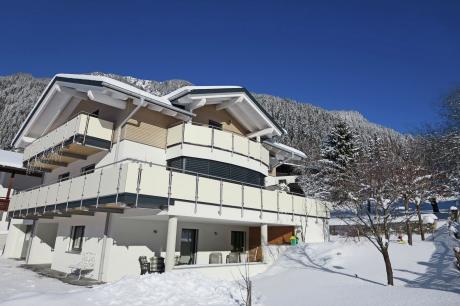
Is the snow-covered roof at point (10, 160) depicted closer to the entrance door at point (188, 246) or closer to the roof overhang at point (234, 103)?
the roof overhang at point (234, 103)

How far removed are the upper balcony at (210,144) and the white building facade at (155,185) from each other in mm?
58

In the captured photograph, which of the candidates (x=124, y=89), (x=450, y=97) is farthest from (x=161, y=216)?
(x=450, y=97)

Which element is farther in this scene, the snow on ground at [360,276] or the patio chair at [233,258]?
the patio chair at [233,258]

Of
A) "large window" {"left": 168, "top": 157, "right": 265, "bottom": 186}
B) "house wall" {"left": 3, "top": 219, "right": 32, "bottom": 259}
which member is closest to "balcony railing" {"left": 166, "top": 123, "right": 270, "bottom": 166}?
"large window" {"left": 168, "top": 157, "right": 265, "bottom": 186}

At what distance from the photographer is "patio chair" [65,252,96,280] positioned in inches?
633

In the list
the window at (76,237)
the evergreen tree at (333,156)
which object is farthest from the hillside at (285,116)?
the window at (76,237)

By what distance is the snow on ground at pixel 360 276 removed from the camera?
33.4 ft

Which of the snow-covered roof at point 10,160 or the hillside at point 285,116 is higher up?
the hillside at point 285,116

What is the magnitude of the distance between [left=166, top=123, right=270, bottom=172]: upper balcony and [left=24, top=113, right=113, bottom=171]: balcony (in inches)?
137

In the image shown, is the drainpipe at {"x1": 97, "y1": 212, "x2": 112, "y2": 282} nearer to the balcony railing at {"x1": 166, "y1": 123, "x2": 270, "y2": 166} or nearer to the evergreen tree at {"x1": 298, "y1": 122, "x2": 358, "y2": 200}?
the balcony railing at {"x1": 166, "y1": 123, "x2": 270, "y2": 166}

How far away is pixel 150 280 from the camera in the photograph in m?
12.1

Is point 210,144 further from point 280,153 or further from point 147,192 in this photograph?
point 280,153

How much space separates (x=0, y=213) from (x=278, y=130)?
27431 mm

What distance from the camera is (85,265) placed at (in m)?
Answer: 16.5
